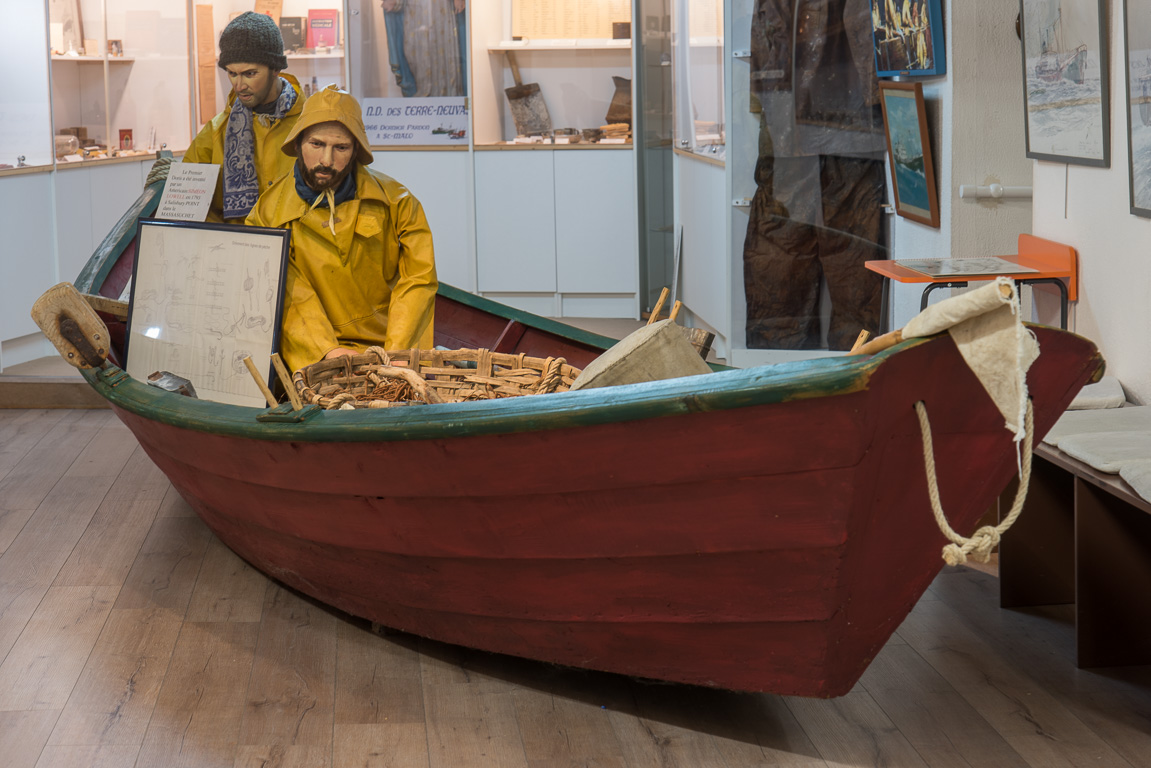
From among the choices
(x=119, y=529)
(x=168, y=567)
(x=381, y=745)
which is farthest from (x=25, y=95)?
(x=381, y=745)

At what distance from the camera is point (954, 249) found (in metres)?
4.58

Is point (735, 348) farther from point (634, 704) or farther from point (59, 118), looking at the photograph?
point (59, 118)

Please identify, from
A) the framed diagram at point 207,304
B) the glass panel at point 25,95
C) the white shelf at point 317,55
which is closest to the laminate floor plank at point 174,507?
the framed diagram at point 207,304

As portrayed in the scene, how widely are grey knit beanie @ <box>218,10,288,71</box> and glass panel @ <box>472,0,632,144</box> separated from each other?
4.20m

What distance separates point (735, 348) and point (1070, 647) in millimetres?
3236

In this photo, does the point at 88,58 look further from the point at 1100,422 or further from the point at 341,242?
the point at 1100,422

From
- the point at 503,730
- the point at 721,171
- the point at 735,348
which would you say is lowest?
the point at 503,730

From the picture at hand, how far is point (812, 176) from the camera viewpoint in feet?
18.2

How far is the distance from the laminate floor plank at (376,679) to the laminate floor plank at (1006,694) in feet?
4.01

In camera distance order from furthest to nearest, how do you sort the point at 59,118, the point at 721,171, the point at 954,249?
the point at 59,118 < the point at 721,171 < the point at 954,249

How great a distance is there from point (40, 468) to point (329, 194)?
6.51 ft

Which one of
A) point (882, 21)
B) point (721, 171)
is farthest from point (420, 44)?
point (882, 21)

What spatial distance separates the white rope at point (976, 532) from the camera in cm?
183

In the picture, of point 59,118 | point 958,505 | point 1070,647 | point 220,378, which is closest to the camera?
point 958,505
